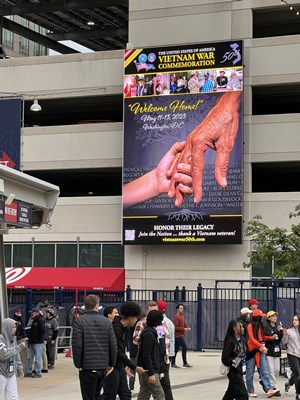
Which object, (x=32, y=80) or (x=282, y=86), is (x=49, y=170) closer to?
(x=32, y=80)

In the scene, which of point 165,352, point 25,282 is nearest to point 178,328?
point 165,352

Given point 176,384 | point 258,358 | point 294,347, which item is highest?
point 294,347

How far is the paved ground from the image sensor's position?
64.8 ft

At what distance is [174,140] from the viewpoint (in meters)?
45.0

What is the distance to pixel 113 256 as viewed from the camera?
4797 cm

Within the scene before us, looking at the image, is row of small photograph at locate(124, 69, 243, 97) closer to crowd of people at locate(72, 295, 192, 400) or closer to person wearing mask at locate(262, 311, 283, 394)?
person wearing mask at locate(262, 311, 283, 394)

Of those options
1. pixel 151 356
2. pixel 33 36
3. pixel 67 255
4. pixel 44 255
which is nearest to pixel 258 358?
pixel 151 356

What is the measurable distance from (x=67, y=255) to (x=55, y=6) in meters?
14.7

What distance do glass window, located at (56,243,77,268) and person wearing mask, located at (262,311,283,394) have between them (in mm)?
27926

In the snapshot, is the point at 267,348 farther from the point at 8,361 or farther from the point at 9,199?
the point at 8,361

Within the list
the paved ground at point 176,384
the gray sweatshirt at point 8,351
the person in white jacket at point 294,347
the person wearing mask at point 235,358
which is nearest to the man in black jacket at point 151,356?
the person wearing mask at point 235,358

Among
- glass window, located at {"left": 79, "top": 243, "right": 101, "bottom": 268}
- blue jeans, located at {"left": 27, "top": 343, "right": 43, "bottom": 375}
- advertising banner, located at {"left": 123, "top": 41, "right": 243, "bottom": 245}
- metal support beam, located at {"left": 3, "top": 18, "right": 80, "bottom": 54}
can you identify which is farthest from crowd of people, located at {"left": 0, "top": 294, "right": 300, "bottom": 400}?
metal support beam, located at {"left": 3, "top": 18, "right": 80, "bottom": 54}

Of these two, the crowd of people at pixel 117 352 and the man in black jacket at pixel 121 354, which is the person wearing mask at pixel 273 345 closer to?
the crowd of people at pixel 117 352

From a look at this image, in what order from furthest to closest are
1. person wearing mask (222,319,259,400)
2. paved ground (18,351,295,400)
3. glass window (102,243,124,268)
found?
glass window (102,243,124,268)
paved ground (18,351,295,400)
person wearing mask (222,319,259,400)
